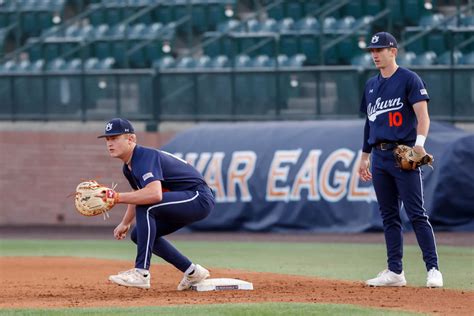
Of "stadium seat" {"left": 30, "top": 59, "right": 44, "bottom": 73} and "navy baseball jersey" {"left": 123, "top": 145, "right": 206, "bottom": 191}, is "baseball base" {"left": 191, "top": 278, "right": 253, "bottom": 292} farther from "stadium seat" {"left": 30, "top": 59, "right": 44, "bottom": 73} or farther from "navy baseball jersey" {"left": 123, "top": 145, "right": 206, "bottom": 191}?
"stadium seat" {"left": 30, "top": 59, "right": 44, "bottom": 73}

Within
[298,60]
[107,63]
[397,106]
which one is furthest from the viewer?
[107,63]

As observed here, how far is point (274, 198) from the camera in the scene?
18.2m

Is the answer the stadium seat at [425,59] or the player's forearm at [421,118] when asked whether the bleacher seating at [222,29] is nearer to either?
the stadium seat at [425,59]

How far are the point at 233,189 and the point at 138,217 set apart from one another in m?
10.1

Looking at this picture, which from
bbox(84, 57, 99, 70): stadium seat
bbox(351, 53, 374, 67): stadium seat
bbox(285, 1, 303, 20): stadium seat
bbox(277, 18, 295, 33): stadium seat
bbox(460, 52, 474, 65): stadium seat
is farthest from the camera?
bbox(84, 57, 99, 70): stadium seat

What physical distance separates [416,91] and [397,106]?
0.65ft

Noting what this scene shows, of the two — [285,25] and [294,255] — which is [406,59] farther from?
[294,255]

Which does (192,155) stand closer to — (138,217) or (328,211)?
(328,211)

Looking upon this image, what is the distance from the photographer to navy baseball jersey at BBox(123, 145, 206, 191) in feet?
28.0

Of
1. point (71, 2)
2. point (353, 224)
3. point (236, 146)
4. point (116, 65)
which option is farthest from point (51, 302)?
point (71, 2)

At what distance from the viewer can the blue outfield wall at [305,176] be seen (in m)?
16.5

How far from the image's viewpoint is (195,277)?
8.95 meters

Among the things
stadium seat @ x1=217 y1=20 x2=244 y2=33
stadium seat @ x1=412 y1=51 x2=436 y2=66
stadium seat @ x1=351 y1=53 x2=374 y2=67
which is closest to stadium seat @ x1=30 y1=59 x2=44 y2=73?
stadium seat @ x1=217 y1=20 x2=244 y2=33

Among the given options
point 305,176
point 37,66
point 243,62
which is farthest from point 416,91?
point 37,66
